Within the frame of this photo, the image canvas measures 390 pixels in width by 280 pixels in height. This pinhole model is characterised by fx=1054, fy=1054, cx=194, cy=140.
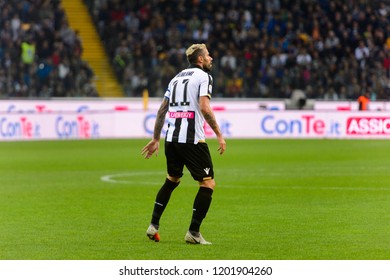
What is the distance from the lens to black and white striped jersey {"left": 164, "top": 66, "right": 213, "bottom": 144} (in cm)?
1153

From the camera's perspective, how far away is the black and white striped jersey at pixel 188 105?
11531mm

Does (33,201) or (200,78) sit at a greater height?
(200,78)

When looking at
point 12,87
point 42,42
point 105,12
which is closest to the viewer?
point 12,87

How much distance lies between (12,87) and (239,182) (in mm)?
19827

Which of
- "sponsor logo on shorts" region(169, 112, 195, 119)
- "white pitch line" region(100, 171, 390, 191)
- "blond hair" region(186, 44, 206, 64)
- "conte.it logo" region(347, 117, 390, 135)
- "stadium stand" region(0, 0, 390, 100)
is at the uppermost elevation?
"blond hair" region(186, 44, 206, 64)

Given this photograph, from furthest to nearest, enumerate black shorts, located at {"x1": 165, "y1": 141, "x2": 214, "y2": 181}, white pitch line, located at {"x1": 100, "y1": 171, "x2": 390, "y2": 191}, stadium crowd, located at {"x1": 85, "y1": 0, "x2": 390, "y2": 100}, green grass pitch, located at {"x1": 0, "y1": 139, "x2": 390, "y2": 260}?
stadium crowd, located at {"x1": 85, "y1": 0, "x2": 390, "y2": 100}
white pitch line, located at {"x1": 100, "y1": 171, "x2": 390, "y2": 191}
black shorts, located at {"x1": 165, "y1": 141, "x2": 214, "y2": 181}
green grass pitch, located at {"x1": 0, "y1": 139, "x2": 390, "y2": 260}

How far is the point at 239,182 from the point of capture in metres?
20.6

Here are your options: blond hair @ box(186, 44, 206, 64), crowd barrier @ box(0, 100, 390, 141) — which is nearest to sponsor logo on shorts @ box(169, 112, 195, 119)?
blond hair @ box(186, 44, 206, 64)

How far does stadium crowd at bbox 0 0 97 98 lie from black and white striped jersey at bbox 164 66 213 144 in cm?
2770

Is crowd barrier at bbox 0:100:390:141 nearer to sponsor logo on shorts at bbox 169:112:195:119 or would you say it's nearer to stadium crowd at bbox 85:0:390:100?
stadium crowd at bbox 85:0:390:100

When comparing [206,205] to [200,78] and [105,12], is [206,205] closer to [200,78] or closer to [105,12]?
[200,78]

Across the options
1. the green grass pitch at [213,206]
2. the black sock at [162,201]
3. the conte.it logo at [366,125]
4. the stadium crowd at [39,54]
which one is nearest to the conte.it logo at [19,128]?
the stadium crowd at [39,54]

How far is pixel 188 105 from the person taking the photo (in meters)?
11.6

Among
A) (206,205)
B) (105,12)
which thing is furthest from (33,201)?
(105,12)
